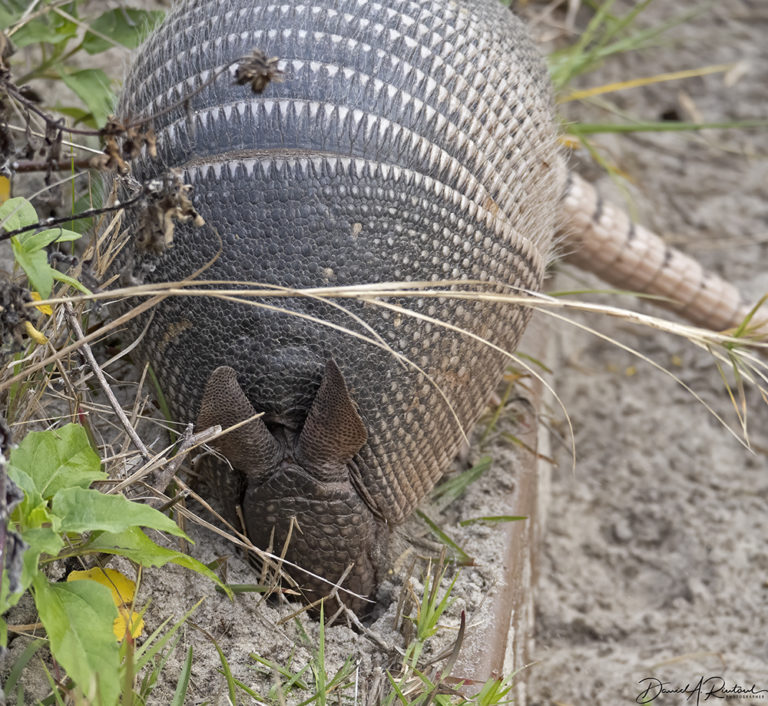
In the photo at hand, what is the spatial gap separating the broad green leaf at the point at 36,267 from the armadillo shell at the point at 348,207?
0.39m

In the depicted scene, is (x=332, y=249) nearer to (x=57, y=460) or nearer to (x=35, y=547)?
(x=57, y=460)

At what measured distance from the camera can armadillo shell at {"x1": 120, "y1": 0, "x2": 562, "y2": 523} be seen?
210 centimetres

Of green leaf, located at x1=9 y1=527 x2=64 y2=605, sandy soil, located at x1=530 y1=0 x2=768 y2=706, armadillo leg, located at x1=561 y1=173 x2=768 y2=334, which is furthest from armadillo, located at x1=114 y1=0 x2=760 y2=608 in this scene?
armadillo leg, located at x1=561 y1=173 x2=768 y2=334

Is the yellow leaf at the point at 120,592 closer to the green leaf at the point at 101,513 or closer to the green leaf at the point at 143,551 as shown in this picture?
the green leaf at the point at 143,551

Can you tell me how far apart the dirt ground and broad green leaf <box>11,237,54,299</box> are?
0.84 meters

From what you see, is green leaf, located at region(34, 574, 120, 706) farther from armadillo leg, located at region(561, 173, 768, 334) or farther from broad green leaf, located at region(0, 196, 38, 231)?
armadillo leg, located at region(561, 173, 768, 334)

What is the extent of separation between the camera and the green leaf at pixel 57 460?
1829 millimetres

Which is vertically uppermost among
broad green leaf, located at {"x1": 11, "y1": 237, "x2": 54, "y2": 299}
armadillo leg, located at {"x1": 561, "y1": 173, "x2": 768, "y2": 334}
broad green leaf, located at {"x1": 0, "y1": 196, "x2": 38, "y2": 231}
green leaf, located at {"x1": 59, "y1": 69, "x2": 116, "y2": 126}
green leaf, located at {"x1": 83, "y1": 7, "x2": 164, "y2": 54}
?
green leaf, located at {"x1": 83, "y1": 7, "x2": 164, "y2": 54}

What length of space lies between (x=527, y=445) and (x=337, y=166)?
1404 mm

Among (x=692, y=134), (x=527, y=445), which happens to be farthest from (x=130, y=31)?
(x=692, y=134)

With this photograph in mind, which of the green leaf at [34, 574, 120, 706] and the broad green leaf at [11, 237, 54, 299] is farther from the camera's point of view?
the broad green leaf at [11, 237, 54, 299]

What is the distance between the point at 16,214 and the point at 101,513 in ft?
2.34

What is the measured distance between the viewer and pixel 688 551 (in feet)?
11.1

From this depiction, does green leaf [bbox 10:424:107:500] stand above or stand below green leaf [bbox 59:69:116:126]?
Result: below
